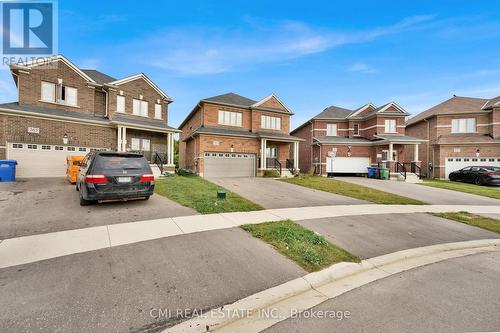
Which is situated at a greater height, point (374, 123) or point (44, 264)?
point (374, 123)

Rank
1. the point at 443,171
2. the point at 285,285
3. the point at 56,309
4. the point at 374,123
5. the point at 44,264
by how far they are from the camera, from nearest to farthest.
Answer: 1. the point at 56,309
2. the point at 285,285
3. the point at 44,264
4. the point at 443,171
5. the point at 374,123

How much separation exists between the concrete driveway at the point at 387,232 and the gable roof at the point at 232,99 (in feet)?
55.3

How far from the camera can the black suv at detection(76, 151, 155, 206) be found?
6.68 meters

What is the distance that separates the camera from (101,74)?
66.7ft

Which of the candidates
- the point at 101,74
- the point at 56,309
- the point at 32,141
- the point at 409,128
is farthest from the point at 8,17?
the point at 409,128

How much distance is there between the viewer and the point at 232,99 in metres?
22.5

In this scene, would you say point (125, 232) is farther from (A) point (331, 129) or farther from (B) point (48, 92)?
(A) point (331, 129)

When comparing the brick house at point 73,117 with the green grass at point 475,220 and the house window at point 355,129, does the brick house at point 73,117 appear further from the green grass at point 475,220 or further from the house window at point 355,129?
the house window at point 355,129

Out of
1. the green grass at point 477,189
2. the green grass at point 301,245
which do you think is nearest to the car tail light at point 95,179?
the green grass at point 301,245

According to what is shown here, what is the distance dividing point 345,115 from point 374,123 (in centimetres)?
426

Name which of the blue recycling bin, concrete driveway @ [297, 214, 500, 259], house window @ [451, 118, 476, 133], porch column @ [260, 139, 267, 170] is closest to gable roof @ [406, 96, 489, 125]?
house window @ [451, 118, 476, 133]

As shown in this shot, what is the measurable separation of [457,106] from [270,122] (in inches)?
891

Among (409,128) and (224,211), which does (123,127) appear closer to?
(224,211)

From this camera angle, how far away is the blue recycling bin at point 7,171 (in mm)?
11812
